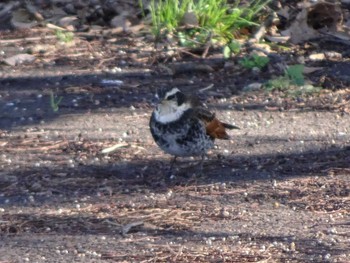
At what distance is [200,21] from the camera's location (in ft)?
34.3

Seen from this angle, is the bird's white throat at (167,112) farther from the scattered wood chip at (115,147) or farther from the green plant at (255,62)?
the green plant at (255,62)

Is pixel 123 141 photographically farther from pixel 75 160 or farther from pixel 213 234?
pixel 213 234

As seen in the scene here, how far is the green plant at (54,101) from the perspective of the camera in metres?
8.79

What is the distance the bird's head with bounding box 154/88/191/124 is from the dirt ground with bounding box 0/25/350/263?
1.37ft

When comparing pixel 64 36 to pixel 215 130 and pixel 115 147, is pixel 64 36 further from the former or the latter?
pixel 215 130

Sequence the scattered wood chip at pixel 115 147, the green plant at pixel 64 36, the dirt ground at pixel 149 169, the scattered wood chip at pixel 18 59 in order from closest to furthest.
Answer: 1. the dirt ground at pixel 149 169
2. the scattered wood chip at pixel 115 147
3. the scattered wood chip at pixel 18 59
4. the green plant at pixel 64 36

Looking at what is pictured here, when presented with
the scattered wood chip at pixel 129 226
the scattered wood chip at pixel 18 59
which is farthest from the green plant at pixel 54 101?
the scattered wood chip at pixel 129 226

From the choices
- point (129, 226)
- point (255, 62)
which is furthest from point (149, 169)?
point (255, 62)

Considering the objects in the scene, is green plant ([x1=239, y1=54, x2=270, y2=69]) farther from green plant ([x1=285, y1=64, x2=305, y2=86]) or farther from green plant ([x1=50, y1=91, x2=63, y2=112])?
green plant ([x1=50, y1=91, x2=63, y2=112])

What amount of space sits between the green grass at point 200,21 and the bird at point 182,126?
2.98 m

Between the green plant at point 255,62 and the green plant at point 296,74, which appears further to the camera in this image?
the green plant at point 255,62

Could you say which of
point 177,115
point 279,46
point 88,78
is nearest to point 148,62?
point 88,78

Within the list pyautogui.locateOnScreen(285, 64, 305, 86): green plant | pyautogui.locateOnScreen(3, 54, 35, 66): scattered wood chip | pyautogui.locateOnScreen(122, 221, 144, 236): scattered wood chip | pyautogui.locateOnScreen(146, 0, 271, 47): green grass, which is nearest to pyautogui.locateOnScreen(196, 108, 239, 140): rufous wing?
pyautogui.locateOnScreen(122, 221, 144, 236): scattered wood chip

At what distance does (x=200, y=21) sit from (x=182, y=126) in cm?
338
